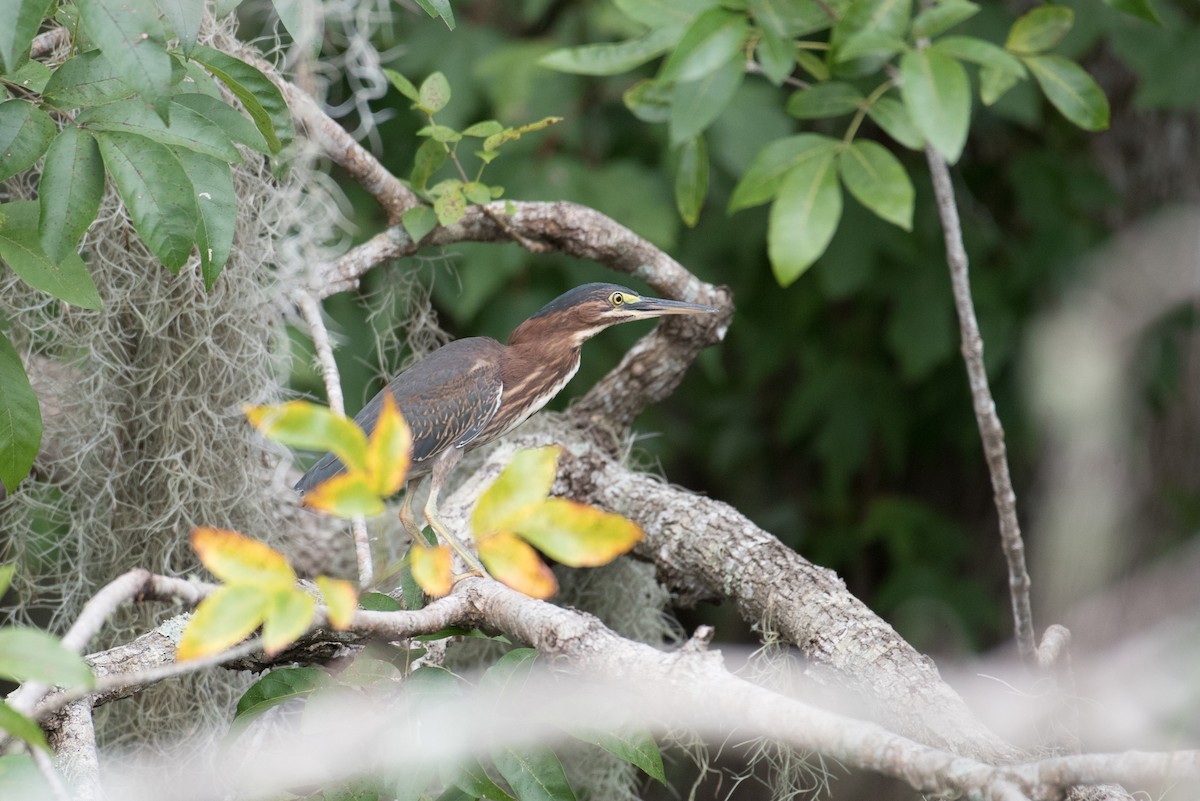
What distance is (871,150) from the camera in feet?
6.75

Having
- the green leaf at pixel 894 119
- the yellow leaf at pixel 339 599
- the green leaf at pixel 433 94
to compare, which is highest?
the green leaf at pixel 894 119

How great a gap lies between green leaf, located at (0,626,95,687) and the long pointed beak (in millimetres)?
1645

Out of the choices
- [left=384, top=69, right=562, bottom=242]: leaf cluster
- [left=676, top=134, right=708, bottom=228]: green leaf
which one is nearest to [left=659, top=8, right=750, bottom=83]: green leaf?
[left=384, top=69, right=562, bottom=242]: leaf cluster

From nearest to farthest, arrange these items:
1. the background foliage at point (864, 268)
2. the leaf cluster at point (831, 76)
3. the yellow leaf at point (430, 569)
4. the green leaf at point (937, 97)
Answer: the yellow leaf at point (430, 569) → the green leaf at point (937, 97) → the leaf cluster at point (831, 76) → the background foliage at point (864, 268)

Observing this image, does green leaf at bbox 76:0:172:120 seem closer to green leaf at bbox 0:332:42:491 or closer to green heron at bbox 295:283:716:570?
green leaf at bbox 0:332:42:491

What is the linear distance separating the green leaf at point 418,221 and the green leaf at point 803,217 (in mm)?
719

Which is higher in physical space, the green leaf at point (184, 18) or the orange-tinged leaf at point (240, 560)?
the green leaf at point (184, 18)

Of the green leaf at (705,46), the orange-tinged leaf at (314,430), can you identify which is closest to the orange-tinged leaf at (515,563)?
the orange-tinged leaf at (314,430)

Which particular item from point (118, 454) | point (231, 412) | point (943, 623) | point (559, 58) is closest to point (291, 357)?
point (231, 412)

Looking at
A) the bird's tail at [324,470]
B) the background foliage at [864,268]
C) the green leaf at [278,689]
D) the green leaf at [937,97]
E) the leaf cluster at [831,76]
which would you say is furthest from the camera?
the background foliage at [864,268]

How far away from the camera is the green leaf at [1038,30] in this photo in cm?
216

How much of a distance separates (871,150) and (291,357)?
131 cm

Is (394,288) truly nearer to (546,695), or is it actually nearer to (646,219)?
(646,219)

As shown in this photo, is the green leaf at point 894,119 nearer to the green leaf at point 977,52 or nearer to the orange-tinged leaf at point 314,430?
the green leaf at point 977,52
